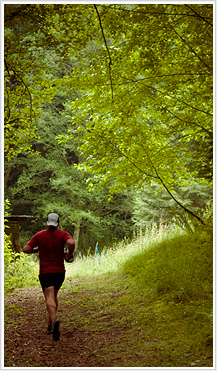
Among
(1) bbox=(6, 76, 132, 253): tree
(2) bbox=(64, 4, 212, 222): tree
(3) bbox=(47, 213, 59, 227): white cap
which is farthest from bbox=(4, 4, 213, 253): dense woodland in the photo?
(1) bbox=(6, 76, 132, 253): tree

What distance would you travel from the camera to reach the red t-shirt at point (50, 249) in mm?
4273

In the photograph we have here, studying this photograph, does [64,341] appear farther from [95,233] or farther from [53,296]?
[95,233]

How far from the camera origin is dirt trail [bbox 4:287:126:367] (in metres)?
3.54

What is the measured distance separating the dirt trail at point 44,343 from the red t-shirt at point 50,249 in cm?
91

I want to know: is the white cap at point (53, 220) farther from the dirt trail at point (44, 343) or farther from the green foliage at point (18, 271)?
the green foliage at point (18, 271)

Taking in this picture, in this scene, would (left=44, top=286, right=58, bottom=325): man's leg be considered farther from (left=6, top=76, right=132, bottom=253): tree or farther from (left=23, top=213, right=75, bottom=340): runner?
(left=6, top=76, right=132, bottom=253): tree

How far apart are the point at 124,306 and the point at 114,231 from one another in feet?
54.2

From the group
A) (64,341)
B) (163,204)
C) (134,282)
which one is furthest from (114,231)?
(64,341)

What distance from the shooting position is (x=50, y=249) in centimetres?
429

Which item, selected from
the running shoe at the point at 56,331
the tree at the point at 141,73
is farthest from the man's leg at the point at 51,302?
the tree at the point at 141,73

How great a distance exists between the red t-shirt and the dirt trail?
908 millimetres

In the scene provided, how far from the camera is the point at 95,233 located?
68.2 ft

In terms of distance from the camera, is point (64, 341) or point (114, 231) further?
point (114, 231)

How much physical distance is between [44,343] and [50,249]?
3.84 ft
